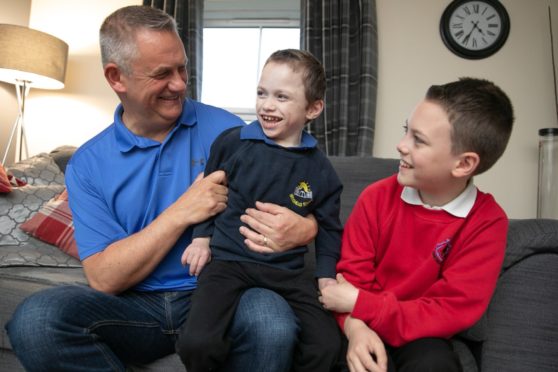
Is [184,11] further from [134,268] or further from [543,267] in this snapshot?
[543,267]

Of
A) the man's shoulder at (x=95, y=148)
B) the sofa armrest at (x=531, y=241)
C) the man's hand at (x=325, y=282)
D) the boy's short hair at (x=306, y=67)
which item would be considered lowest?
the man's hand at (x=325, y=282)

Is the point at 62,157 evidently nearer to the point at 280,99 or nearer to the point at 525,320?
the point at 280,99

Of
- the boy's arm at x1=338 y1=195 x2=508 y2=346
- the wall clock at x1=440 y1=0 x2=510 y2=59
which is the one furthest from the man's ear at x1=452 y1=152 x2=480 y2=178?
the wall clock at x1=440 y1=0 x2=510 y2=59

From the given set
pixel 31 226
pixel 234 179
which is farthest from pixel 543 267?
pixel 31 226

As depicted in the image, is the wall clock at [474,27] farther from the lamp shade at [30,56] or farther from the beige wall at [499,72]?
the lamp shade at [30,56]

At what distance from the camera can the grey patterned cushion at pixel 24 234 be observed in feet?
5.53

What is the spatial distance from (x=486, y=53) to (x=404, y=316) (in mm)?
2898

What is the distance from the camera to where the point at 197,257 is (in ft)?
3.76

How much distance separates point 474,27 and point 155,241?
310cm

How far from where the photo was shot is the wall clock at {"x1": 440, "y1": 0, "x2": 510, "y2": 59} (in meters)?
3.33

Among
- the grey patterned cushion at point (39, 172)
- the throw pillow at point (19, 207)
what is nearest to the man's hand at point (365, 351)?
the throw pillow at point (19, 207)

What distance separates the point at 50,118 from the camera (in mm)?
3693

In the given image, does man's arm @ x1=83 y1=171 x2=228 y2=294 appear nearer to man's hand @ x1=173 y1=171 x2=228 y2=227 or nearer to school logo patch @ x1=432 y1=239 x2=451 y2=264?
man's hand @ x1=173 y1=171 x2=228 y2=227

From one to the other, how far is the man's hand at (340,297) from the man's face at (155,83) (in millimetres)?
687
